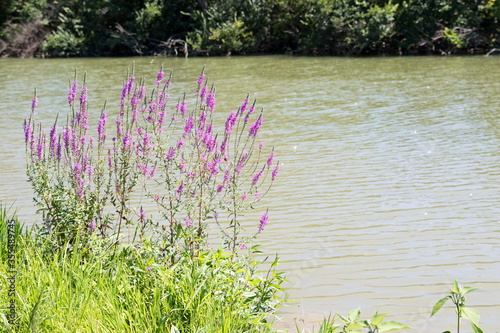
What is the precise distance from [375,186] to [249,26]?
24162mm

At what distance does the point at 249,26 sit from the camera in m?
30.9

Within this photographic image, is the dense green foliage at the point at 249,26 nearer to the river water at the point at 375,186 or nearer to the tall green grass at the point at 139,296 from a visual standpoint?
the river water at the point at 375,186

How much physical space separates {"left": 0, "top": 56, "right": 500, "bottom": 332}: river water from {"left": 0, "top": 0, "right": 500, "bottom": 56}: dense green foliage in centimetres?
766

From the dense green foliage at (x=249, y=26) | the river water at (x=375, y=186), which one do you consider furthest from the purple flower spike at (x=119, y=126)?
the dense green foliage at (x=249, y=26)

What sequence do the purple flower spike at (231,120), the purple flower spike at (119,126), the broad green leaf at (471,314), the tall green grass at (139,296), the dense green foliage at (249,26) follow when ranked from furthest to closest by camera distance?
the dense green foliage at (249,26)
the purple flower spike at (119,126)
the purple flower spike at (231,120)
the tall green grass at (139,296)
the broad green leaf at (471,314)

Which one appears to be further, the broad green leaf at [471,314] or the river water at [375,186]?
the river water at [375,186]

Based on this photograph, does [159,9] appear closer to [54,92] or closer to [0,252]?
[54,92]

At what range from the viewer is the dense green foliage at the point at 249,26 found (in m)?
25.9

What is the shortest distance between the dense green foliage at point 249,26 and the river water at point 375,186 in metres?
7.66

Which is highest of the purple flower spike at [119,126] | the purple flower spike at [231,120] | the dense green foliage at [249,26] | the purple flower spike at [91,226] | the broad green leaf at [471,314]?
the dense green foliage at [249,26]

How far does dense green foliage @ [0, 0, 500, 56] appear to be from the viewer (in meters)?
25.9

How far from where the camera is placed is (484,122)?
1184cm

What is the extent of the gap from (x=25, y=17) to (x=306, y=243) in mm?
34964

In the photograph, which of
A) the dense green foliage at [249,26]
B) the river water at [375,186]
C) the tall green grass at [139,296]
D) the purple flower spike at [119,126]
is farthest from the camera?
the dense green foliage at [249,26]
